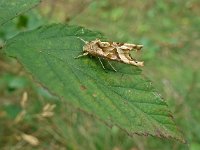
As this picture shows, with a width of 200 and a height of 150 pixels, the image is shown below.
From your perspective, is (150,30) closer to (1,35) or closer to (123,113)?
(1,35)

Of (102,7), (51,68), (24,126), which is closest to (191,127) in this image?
(24,126)

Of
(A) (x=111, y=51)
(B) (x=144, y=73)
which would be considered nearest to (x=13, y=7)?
(A) (x=111, y=51)

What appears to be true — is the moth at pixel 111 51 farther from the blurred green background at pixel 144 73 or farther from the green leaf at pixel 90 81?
the blurred green background at pixel 144 73

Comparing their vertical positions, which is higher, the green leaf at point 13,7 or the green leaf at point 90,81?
the green leaf at point 13,7

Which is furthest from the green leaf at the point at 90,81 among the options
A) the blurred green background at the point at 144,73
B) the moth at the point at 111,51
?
the blurred green background at the point at 144,73

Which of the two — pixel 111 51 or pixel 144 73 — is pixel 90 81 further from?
pixel 144 73

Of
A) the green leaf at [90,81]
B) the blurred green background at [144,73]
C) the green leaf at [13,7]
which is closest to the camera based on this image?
the green leaf at [90,81]

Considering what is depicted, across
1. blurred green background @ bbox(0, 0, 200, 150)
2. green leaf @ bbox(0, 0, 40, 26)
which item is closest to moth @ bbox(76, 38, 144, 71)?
green leaf @ bbox(0, 0, 40, 26)
